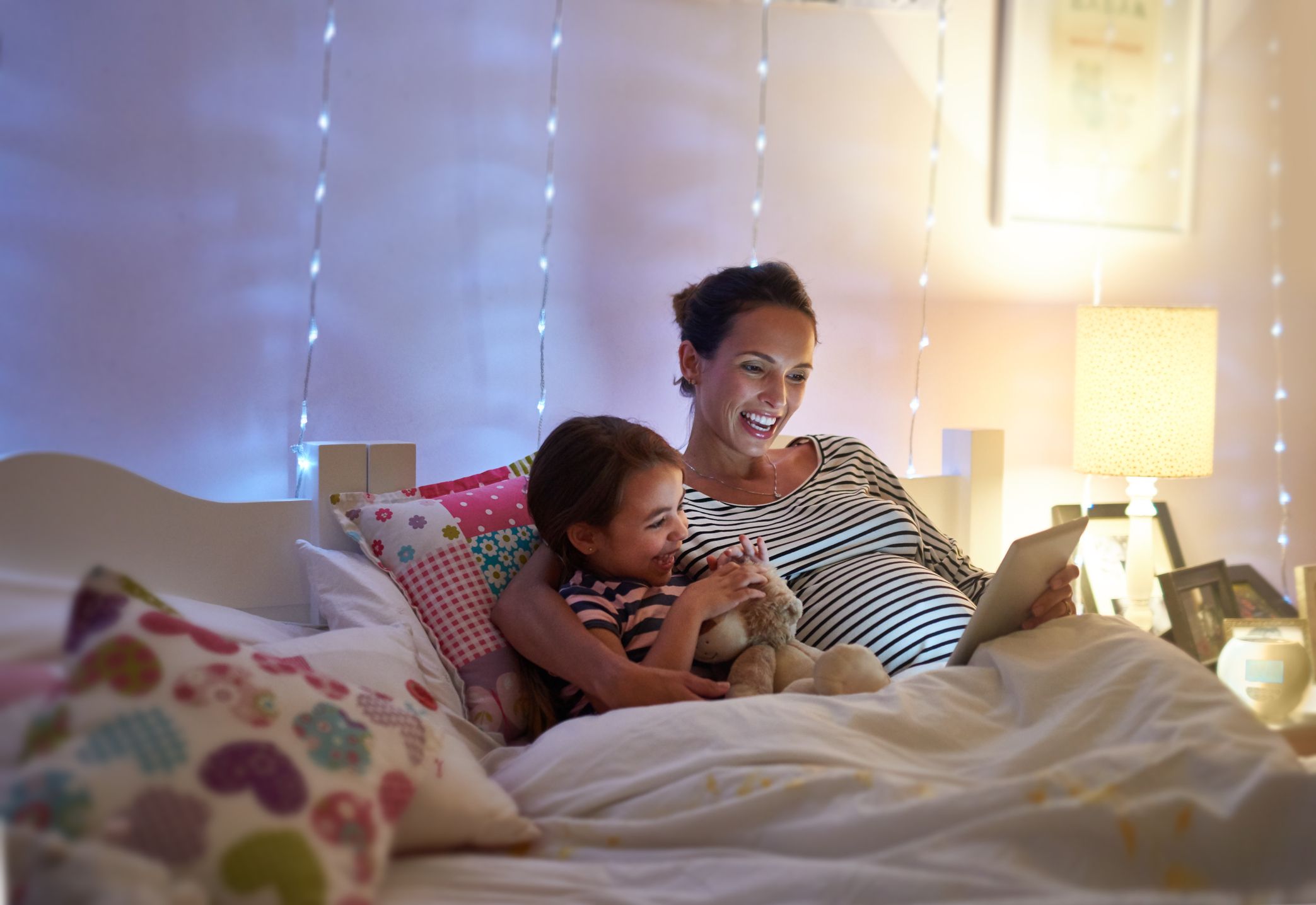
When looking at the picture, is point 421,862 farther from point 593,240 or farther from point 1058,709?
point 593,240

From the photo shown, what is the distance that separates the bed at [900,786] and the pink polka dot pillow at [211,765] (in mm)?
55

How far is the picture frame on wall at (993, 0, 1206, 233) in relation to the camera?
2.31m

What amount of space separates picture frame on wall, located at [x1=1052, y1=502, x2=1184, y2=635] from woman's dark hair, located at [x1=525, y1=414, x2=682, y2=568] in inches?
50.6

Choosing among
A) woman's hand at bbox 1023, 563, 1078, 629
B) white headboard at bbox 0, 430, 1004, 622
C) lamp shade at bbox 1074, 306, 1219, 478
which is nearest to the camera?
white headboard at bbox 0, 430, 1004, 622

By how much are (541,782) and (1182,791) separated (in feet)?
1.85

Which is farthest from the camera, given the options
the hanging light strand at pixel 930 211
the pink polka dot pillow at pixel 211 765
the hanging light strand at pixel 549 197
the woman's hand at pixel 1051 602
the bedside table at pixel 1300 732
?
the hanging light strand at pixel 930 211

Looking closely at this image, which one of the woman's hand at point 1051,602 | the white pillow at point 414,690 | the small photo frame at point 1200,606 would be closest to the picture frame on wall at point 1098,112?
the small photo frame at point 1200,606

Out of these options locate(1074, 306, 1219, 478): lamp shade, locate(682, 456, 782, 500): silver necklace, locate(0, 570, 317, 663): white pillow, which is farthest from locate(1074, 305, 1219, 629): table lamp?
locate(0, 570, 317, 663): white pillow

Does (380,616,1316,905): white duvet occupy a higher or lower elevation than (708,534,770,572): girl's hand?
lower

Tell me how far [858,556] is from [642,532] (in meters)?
0.40

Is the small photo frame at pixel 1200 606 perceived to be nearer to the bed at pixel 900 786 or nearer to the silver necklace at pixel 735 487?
the silver necklace at pixel 735 487

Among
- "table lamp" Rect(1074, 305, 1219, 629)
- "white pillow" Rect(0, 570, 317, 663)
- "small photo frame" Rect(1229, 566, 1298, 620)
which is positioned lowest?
"small photo frame" Rect(1229, 566, 1298, 620)

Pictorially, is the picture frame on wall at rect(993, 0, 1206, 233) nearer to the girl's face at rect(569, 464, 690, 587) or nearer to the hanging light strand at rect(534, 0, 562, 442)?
the hanging light strand at rect(534, 0, 562, 442)

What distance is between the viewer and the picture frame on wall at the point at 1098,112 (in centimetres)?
231
